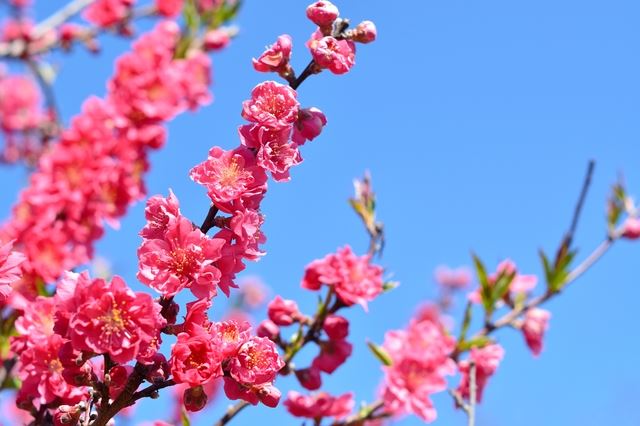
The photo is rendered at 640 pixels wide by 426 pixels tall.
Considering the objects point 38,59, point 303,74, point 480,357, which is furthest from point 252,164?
point 38,59

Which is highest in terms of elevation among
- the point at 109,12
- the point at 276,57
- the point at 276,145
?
the point at 109,12

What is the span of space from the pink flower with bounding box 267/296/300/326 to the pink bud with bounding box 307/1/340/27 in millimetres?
1099

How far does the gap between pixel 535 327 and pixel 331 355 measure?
0.98m

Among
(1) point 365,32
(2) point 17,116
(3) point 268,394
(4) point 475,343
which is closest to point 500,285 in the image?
(4) point 475,343

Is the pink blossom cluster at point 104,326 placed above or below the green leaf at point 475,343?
below

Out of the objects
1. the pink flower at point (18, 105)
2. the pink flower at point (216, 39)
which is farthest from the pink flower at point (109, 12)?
the pink flower at point (18, 105)

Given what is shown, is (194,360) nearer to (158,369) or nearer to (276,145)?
(158,369)

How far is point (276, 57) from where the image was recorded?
1.75 meters

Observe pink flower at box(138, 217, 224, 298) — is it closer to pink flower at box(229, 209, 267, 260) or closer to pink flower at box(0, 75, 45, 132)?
pink flower at box(229, 209, 267, 260)

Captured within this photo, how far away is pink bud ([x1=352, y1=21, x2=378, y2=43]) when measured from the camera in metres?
1.78

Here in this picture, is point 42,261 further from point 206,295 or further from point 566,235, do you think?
point 566,235

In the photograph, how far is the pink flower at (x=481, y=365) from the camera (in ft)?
9.35

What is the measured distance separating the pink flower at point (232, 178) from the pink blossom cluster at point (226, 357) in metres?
0.23

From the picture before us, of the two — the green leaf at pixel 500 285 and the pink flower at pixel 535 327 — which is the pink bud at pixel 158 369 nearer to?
the green leaf at pixel 500 285
